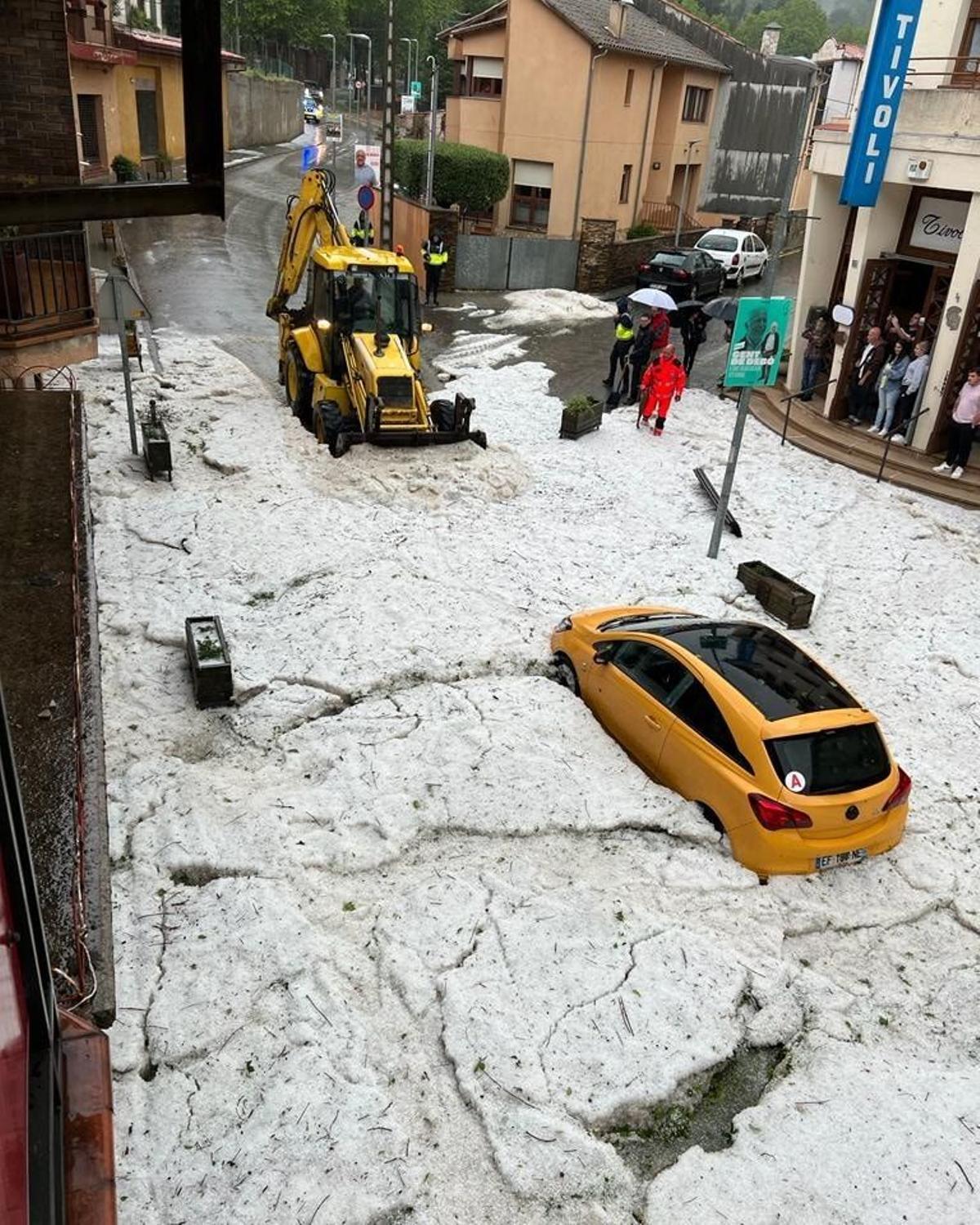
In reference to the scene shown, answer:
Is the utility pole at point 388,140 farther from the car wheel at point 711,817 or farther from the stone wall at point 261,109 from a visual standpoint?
the stone wall at point 261,109

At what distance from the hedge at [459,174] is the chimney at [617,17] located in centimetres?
597

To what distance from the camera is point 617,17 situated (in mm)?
32156

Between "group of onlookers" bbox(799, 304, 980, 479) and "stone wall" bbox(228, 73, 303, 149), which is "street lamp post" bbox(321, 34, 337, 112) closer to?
"stone wall" bbox(228, 73, 303, 149)

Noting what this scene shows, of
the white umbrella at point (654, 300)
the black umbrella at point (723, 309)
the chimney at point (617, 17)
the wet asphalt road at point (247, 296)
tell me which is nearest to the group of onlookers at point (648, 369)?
the white umbrella at point (654, 300)

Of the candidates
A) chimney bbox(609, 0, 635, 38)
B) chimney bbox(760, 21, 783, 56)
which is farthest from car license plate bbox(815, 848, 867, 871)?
chimney bbox(760, 21, 783, 56)

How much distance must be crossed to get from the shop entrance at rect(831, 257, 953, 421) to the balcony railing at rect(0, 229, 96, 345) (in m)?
12.8

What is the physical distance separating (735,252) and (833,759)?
87.2ft

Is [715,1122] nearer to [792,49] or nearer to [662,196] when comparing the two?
[662,196]

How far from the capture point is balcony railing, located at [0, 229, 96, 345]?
37.0ft

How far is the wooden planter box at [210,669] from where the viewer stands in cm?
866

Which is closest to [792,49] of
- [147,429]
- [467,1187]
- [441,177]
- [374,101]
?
[374,101]

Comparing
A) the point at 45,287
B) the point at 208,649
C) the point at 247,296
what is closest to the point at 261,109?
the point at 247,296

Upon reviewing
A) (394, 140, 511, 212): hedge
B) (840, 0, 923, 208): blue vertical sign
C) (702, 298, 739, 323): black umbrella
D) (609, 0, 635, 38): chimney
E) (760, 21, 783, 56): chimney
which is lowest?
(702, 298, 739, 323): black umbrella

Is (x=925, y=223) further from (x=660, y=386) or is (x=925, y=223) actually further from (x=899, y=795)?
(x=899, y=795)
